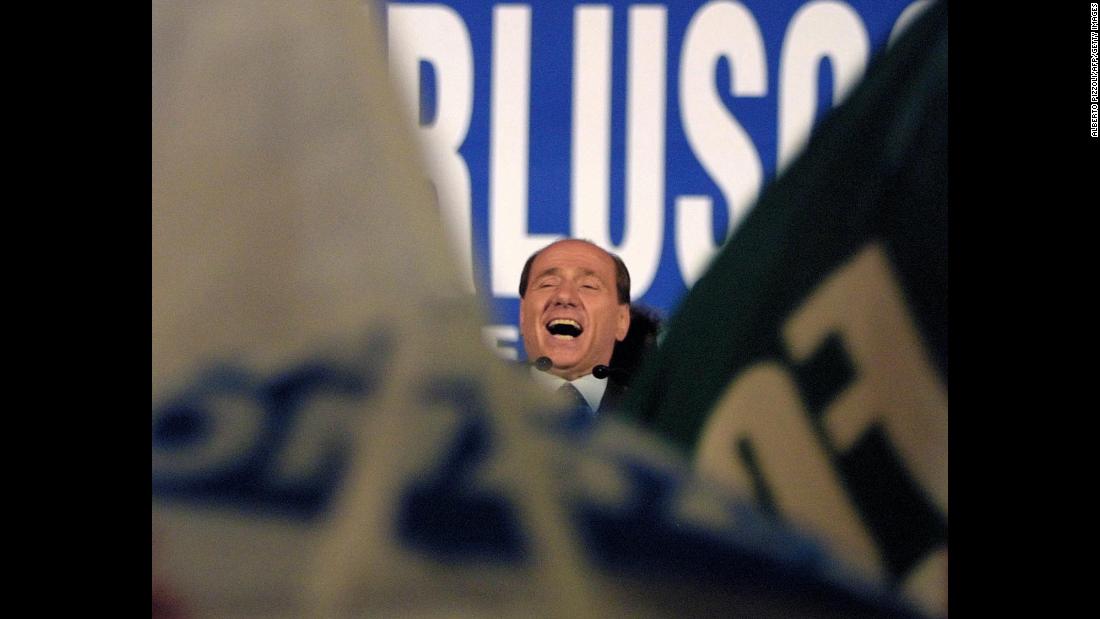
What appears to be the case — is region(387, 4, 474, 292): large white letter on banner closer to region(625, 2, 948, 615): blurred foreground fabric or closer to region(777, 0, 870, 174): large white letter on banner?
region(625, 2, 948, 615): blurred foreground fabric

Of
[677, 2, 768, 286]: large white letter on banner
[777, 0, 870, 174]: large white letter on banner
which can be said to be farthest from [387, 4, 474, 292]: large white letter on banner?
[777, 0, 870, 174]: large white letter on banner

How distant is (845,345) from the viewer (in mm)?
2092

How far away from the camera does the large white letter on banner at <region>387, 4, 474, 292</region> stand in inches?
85.3

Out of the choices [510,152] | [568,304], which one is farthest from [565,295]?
[510,152]

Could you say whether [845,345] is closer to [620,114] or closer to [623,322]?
[623,322]

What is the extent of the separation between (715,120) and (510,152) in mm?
414

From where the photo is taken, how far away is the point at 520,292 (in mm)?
2152

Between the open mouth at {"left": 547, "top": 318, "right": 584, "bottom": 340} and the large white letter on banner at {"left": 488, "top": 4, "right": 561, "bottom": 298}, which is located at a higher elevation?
the large white letter on banner at {"left": 488, "top": 4, "right": 561, "bottom": 298}

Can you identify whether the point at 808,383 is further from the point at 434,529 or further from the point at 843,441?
the point at 434,529

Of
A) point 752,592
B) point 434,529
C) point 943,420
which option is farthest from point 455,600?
point 943,420

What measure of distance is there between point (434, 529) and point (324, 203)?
694mm

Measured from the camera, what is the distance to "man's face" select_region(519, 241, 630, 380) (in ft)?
7.07

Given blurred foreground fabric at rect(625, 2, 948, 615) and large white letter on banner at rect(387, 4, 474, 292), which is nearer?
blurred foreground fabric at rect(625, 2, 948, 615)

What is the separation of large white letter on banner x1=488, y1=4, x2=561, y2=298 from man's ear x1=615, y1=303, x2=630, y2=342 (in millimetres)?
194
